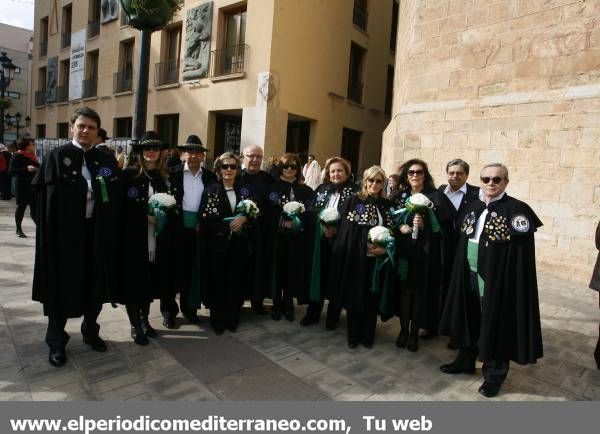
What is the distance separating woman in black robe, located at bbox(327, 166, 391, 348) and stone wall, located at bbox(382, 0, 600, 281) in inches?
188

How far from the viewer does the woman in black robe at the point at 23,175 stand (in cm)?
822

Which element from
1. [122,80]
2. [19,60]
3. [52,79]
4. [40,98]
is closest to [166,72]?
[122,80]

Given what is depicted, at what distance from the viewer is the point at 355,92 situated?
1728 cm

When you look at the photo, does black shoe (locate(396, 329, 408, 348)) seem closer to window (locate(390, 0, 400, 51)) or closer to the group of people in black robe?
the group of people in black robe

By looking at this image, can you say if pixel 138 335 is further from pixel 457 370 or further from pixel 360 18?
pixel 360 18

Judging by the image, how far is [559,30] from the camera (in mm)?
7387

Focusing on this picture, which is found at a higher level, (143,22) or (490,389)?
(143,22)

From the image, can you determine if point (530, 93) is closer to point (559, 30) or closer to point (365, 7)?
point (559, 30)

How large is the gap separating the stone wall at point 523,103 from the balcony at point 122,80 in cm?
1425

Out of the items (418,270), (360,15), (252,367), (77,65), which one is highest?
(360,15)

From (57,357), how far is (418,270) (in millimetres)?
3207

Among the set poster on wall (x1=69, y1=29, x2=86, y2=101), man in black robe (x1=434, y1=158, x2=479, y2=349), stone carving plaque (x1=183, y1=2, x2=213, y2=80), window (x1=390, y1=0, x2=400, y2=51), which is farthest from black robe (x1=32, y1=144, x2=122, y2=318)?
poster on wall (x1=69, y1=29, x2=86, y2=101)

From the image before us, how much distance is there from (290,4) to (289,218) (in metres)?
11.5

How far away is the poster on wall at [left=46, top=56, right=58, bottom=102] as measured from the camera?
939 inches
